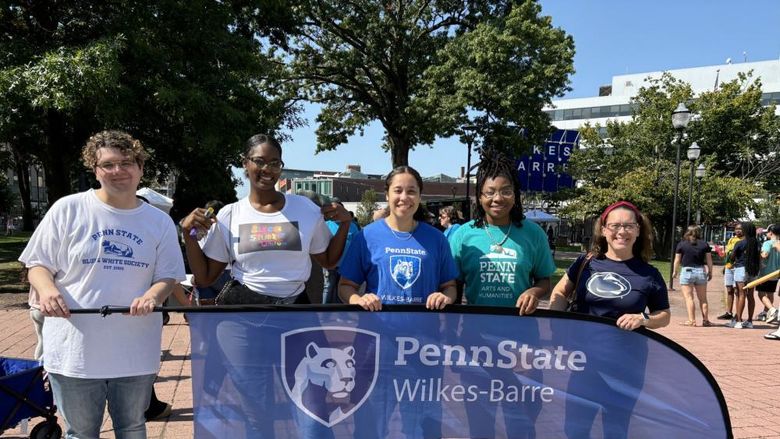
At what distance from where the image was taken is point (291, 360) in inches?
106

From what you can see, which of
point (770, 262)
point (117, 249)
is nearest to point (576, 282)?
point (117, 249)

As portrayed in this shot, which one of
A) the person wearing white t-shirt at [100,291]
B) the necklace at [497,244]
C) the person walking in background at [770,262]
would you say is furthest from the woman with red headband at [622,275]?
the person walking in background at [770,262]

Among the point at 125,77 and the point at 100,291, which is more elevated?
the point at 125,77

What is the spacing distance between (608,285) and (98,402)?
2636 mm

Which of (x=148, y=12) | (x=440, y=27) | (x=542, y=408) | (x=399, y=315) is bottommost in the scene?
(x=542, y=408)

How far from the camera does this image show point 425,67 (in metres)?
20.7

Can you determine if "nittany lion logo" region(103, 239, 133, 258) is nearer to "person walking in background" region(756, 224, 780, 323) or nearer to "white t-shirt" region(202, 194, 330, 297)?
"white t-shirt" region(202, 194, 330, 297)

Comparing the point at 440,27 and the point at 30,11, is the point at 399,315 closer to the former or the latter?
the point at 30,11

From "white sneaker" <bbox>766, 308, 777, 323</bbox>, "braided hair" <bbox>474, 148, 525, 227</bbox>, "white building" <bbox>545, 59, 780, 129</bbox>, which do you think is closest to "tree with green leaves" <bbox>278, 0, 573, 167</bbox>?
"white sneaker" <bbox>766, 308, 777, 323</bbox>

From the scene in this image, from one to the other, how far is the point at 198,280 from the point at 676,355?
2.53m

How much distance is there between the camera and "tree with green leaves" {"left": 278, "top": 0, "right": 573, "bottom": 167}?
16.5m

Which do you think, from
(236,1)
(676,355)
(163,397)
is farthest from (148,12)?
(676,355)

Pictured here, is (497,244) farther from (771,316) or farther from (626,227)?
(771,316)

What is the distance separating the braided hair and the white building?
66.4 metres
